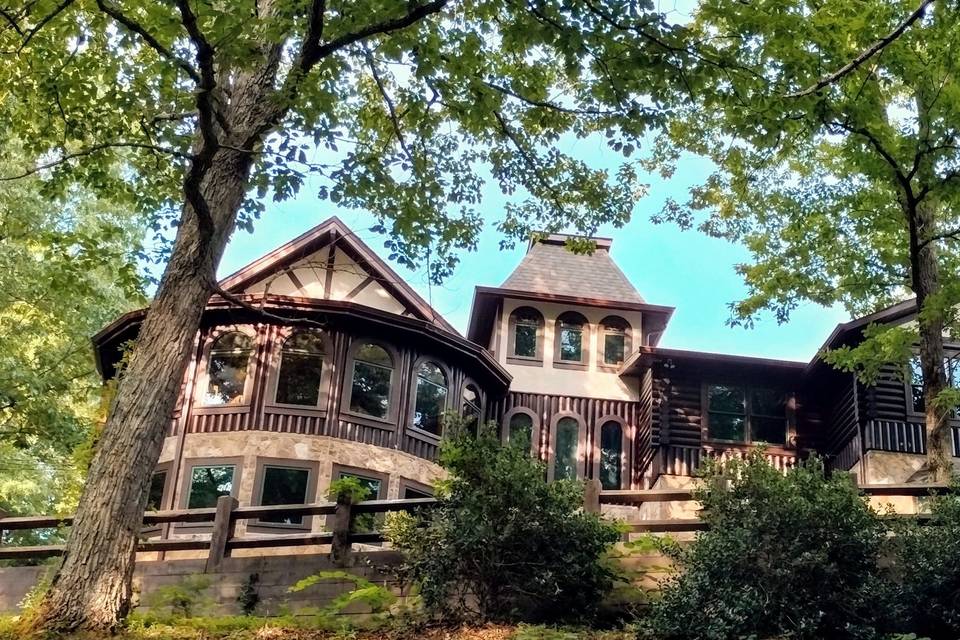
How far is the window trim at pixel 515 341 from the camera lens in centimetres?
2798

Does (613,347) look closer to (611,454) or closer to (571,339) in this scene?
(571,339)

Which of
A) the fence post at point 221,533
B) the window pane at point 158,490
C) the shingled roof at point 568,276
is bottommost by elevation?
the fence post at point 221,533

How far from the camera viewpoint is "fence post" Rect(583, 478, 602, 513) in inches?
535

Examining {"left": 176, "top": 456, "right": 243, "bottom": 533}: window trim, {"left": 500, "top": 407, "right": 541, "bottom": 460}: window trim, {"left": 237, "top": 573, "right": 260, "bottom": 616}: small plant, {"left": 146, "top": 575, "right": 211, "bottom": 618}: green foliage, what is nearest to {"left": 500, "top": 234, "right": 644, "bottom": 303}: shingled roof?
→ {"left": 500, "top": 407, "right": 541, "bottom": 460}: window trim

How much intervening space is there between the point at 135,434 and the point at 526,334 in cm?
1880

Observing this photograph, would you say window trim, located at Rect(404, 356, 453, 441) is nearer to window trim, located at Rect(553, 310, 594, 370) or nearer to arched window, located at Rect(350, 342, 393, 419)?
arched window, located at Rect(350, 342, 393, 419)

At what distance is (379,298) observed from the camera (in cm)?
2469

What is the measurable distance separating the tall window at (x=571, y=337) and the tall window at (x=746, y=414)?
4.06 metres

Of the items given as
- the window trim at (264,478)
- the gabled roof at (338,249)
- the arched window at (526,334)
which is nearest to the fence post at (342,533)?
the window trim at (264,478)

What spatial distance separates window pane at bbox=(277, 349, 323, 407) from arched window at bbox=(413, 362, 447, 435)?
2529mm

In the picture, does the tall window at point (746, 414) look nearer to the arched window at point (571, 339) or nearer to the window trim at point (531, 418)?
the arched window at point (571, 339)

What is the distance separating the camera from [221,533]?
46.8 ft

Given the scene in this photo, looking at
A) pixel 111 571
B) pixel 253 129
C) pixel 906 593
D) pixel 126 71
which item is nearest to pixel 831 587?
pixel 906 593

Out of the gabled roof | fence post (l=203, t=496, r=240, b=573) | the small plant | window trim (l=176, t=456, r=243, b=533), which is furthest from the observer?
the gabled roof
